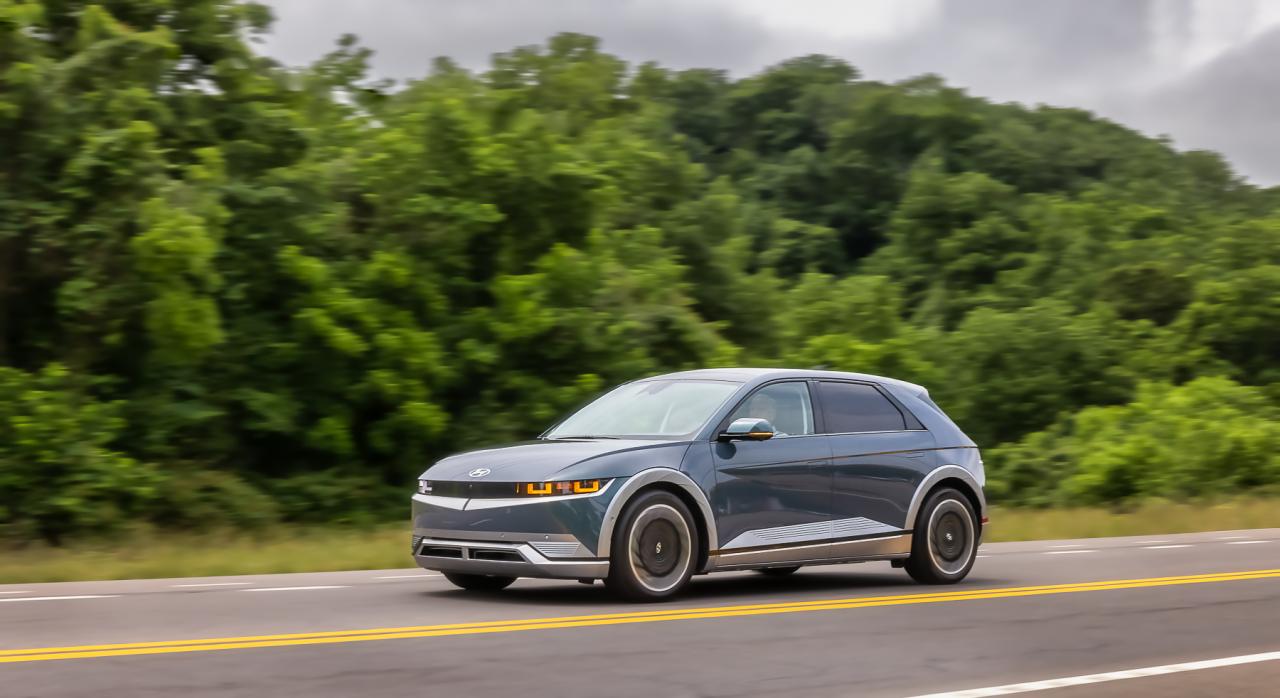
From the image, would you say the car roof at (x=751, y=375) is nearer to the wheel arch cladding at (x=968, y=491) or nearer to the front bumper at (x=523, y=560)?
the wheel arch cladding at (x=968, y=491)

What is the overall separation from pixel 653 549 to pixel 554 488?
2.79ft

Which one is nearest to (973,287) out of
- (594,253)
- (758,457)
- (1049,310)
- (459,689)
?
(1049,310)

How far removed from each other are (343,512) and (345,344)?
251cm

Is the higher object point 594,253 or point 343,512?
point 594,253

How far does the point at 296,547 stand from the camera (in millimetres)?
17594

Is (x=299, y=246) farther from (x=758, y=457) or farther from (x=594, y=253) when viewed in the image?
(x=758, y=457)

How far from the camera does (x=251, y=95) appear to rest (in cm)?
2305

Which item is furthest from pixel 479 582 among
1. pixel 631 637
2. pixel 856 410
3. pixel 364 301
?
pixel 364 301

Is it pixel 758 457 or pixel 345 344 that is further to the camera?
pixel 345 344

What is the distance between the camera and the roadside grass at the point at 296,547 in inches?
557

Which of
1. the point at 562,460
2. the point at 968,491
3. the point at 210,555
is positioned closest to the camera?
the point at 562,460

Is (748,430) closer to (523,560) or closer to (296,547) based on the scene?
(523,560)

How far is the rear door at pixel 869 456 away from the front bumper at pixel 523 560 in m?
2.28

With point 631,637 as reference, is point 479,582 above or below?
above
